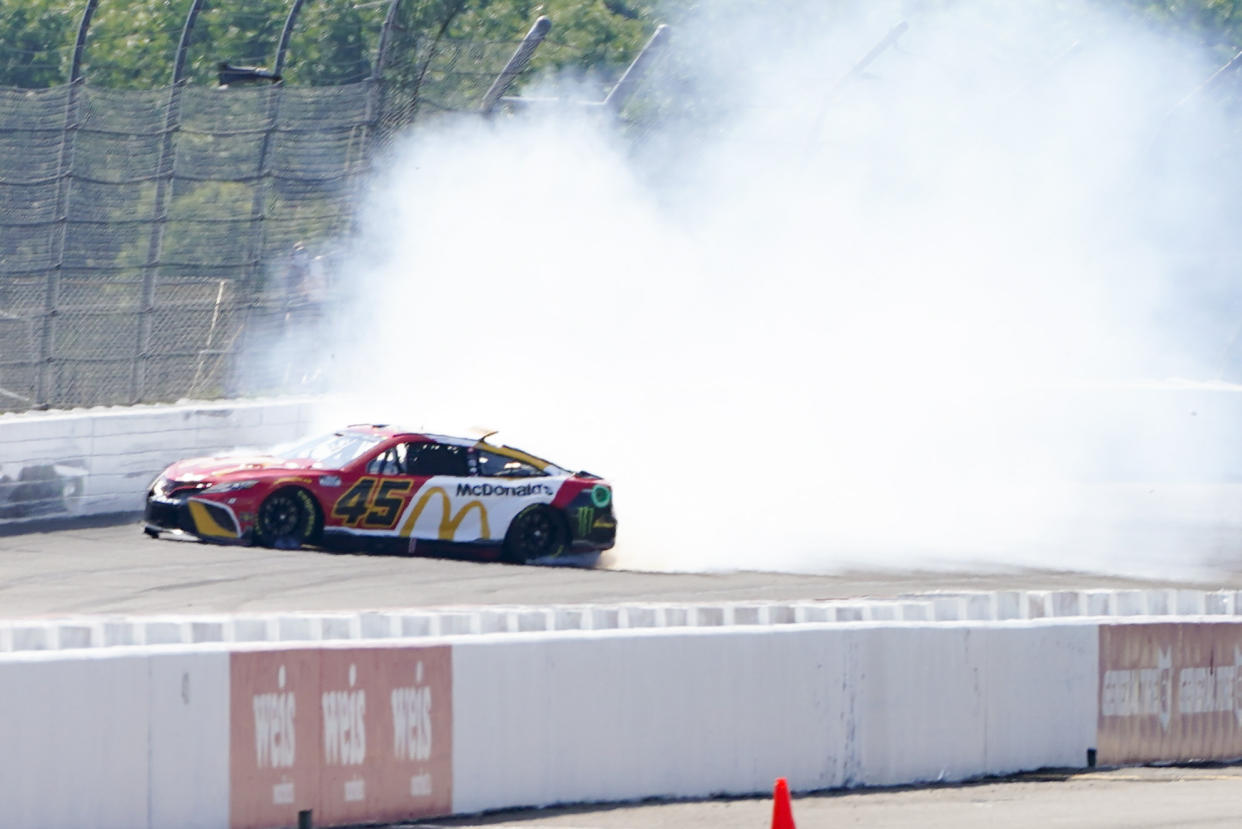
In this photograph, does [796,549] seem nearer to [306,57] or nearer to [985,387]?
[985,387]

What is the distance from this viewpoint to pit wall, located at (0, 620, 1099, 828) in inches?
258

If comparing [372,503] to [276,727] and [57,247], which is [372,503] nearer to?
[57,247]

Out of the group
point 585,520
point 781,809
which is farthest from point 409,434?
point 781,809

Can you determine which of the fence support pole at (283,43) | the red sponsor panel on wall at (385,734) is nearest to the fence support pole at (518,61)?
the fence support pole at (283,43)

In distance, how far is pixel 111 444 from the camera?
1437 cm

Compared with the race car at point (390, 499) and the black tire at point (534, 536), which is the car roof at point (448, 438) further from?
the black tire at point (534, 536)

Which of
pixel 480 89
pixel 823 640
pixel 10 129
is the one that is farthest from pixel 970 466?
pixel 823 640

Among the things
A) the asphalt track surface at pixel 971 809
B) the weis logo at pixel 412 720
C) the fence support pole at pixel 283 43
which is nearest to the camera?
the weis logo at pixel 412 720

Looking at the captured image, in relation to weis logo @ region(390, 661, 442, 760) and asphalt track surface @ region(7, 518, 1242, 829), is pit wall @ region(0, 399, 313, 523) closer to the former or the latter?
asphalt track surface @ region(7, 518, 1242, 829)

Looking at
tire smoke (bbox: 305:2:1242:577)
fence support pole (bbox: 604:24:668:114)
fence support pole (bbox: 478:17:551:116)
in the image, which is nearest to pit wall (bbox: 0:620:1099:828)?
tire smoke (bbox: 305:2:1242:577)

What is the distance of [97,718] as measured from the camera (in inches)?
258

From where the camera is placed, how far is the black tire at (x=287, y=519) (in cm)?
1251

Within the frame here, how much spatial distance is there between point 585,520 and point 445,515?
1139mm

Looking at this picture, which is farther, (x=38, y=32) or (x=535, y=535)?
(x=38, y=32)
